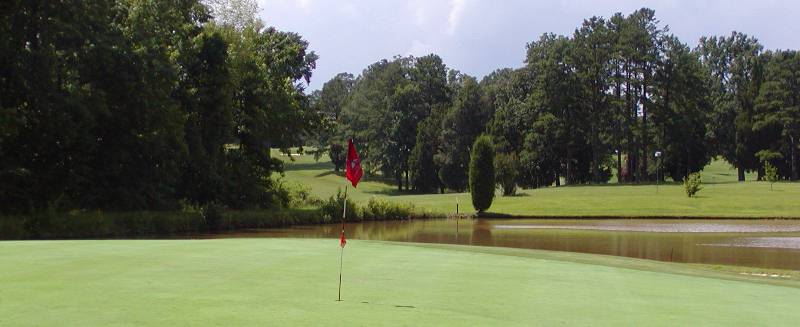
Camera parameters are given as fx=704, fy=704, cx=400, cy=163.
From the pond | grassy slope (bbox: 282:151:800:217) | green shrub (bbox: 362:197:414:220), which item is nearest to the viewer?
the pond

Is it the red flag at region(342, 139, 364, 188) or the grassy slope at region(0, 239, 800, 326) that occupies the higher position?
the red flag at region(342, 139, 364, 188)

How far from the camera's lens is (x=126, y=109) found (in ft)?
107

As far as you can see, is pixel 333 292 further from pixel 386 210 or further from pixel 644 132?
pixel 644 132

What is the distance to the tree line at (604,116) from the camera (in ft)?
272

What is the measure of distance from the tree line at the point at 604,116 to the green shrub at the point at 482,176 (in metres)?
32.7

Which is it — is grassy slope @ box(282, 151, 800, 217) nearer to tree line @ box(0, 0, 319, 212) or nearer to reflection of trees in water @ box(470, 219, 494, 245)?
reflection of trees in water @ box(470, 219, 494, 245)

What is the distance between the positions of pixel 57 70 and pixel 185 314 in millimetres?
25894

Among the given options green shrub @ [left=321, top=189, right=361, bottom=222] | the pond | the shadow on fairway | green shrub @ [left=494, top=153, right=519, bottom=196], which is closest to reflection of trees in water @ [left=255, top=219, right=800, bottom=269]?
the pond

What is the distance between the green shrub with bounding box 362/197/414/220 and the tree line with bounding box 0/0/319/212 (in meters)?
5.91

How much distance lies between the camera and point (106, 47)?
Result: 3111cm

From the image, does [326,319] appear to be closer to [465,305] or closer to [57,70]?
[465,305]

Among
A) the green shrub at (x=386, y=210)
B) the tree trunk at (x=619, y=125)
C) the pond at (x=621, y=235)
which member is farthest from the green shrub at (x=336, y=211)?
the tree trunk at (x=619, y=125)

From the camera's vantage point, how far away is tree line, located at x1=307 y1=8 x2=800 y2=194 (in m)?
82.9

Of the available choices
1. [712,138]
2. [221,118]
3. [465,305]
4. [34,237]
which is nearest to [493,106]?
[712,138]
